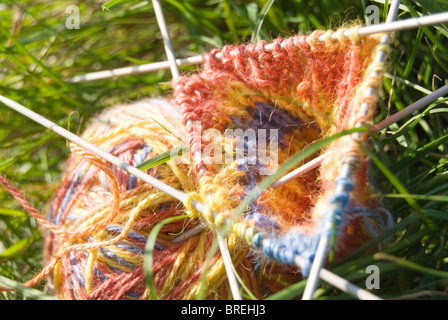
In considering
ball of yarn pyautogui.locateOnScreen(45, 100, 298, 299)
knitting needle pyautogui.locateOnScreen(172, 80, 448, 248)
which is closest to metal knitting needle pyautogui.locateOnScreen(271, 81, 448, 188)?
knitting needle pyautogui.locateOnScreen(172, 80, 448, 248)

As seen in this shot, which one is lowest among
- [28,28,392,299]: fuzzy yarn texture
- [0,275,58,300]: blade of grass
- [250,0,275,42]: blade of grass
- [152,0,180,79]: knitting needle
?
[0,275,58,300]: blade of grass

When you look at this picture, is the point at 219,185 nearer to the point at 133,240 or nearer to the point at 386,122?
the point at 133,240

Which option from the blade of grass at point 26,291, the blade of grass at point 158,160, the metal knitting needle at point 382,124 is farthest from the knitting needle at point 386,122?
the blade of grass at point 26,291

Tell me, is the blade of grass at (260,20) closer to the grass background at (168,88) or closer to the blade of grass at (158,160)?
the grass background at (168,88)

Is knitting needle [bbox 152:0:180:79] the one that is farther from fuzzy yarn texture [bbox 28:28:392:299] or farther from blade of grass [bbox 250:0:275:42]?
blade of grass [bbox 250:0:275:42]

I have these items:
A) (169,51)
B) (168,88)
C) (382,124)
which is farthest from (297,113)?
(168,88)
